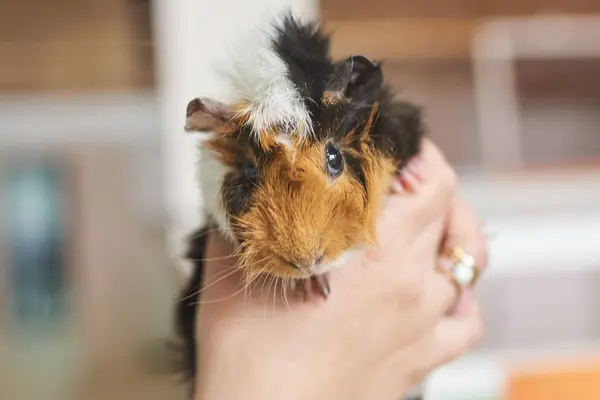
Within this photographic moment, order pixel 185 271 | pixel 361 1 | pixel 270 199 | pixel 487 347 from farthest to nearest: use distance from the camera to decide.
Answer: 1. pixel 361 1
2. pixel 487 347
3. pixel 185 271
4. pixel 270 199

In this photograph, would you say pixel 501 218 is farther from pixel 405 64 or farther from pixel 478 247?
pixel 478 247

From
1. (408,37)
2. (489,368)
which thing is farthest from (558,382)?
(408,37)

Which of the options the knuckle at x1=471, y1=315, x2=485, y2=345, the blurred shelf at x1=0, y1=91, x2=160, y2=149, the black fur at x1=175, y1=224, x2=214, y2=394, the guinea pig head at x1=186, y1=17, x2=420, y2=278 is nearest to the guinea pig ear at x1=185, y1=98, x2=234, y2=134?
the guinea pig head at x1=186, y1=17, x2=420, y2=278

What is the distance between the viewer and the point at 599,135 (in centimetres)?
182

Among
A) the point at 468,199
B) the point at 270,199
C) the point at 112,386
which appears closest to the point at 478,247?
the point at 270,199

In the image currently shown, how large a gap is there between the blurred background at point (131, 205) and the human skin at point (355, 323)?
1.58 ft

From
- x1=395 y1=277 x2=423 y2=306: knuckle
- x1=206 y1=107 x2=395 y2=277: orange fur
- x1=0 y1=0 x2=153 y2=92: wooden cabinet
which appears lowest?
x1=395 y1=277 x2=423 y2=306: knuckle

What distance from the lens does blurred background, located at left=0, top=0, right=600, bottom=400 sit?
1.40 m

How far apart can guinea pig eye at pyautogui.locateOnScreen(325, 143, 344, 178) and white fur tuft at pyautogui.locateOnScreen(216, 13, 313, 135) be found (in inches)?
1.3

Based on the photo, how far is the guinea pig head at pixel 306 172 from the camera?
63 centimetres

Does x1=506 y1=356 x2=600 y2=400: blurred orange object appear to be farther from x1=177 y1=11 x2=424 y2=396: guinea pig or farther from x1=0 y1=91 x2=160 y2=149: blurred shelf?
x1=0 y1=91 x2=160 y2=149: blurred shelf

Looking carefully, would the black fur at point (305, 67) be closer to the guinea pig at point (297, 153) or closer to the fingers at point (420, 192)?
the guinea pig at point (297, 153)

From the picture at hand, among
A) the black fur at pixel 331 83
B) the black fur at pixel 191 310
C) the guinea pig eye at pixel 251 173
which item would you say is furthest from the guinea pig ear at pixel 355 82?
the black fur at pixel 191 310

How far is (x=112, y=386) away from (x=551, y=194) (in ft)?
3.77
